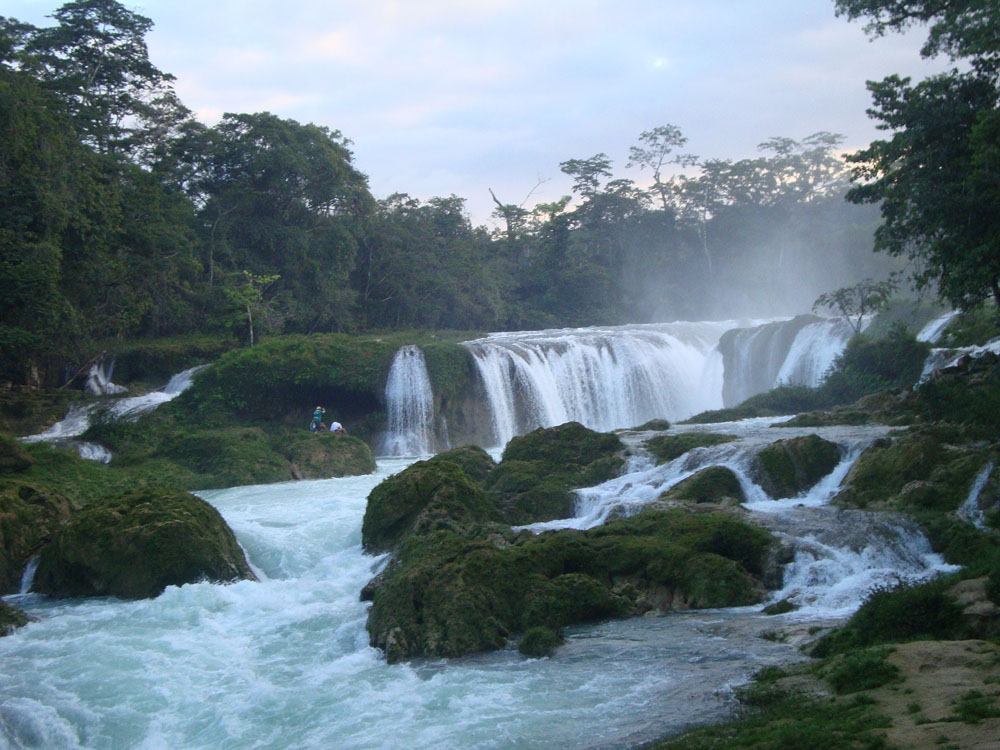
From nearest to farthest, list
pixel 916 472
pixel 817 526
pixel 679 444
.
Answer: pixel 817 526 < pixel 916 472 < pixel 679 444

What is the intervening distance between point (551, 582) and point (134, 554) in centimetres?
521

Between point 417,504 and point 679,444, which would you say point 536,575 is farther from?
point 679,444

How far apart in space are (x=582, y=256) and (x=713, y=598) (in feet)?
164

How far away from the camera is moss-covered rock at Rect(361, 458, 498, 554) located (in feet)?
41.2

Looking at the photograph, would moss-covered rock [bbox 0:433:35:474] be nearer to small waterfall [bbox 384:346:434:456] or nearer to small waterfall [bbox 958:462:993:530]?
small waterfall [bbox 384:346:434:456]

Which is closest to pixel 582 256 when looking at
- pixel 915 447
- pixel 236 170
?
pixel 236 170

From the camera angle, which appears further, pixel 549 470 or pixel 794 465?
pixel 549 470

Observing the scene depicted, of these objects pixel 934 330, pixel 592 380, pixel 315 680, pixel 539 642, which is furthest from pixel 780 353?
pixel 315 680

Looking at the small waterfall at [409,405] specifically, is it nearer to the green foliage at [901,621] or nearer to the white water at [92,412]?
the white water at [92,412]

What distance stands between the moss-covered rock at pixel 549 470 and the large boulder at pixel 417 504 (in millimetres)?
888

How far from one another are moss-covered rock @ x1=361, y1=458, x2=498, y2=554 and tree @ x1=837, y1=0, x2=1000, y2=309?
7.75 meters

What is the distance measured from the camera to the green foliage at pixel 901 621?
6832 millimetres

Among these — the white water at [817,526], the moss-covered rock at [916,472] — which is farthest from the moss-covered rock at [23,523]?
the moss-covered rock at [916,472]

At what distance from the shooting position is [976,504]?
10.5 meters
